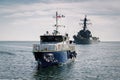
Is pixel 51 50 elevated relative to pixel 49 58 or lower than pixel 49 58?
elevated

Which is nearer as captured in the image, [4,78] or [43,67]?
[4,78]

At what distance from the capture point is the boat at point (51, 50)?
167ft

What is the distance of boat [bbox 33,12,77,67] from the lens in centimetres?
5092

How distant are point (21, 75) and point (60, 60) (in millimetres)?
11259

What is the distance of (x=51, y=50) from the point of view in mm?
51781

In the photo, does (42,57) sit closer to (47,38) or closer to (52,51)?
(52,51)

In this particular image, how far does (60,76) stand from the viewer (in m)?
45.9

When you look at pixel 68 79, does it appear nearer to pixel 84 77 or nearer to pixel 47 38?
pixel 84 77

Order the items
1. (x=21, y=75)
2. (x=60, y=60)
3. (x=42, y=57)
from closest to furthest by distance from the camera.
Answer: (x=21, y=75)
(x=42, y=57)
(x=60, y=60)

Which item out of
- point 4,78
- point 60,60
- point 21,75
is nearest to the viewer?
point 4,78

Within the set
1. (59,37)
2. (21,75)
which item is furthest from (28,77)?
(59,37)

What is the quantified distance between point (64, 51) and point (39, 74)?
10.6m

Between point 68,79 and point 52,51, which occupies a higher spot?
point 52,51

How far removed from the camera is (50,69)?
52.0 m
